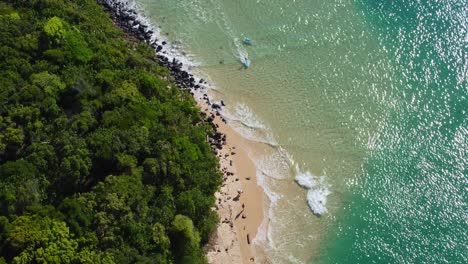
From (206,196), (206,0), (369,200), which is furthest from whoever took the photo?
(206,0)

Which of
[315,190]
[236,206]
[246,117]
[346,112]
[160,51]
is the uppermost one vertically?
[346,112]

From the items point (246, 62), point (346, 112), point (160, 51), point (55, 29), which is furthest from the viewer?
point (160, 51)

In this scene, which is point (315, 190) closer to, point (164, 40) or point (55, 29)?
point (164, 40)

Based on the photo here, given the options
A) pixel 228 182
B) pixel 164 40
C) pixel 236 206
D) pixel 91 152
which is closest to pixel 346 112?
pixel 228 182

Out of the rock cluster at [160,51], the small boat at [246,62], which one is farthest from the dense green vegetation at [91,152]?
the small boat at [246,62]

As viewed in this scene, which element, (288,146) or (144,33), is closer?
(288,146)

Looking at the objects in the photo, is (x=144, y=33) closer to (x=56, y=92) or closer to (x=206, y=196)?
(x=56, y=92)

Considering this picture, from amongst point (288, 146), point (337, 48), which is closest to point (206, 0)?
point (337, 48)
